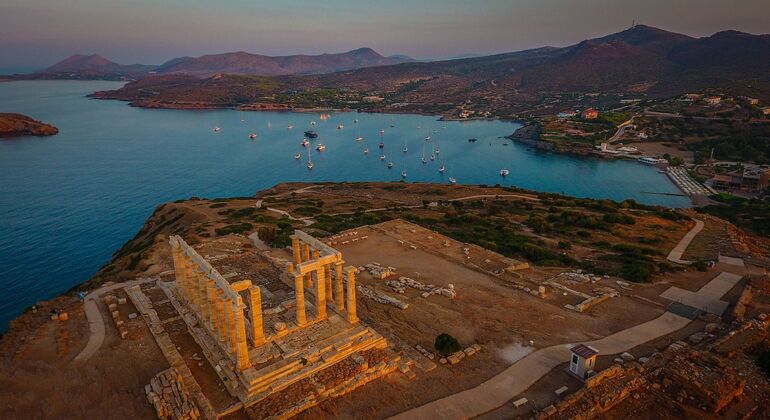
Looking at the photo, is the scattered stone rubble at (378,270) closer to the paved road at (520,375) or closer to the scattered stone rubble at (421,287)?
the scattered stone rubble at (421,287)

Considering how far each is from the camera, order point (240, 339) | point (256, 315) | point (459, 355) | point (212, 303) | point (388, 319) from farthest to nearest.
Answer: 1. point (388, 319)
2. point (212, 303)
3. point (459, 355)
4. point (256, 315)
5. point (240, 339)

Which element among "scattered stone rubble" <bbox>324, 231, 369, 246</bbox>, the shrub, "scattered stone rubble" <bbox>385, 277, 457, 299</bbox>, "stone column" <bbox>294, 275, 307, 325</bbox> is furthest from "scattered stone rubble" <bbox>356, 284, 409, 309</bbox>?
"scattered stone rubble" <bbox>324, 231, 369, 246</bbox>

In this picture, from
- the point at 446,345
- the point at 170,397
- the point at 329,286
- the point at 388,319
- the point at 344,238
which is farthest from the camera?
the point at 344,238

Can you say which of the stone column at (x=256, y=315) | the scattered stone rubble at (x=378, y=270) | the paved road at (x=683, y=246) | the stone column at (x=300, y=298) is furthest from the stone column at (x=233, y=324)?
the paved road at (x=683, y=246)

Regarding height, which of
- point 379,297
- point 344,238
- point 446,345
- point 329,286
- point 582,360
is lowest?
point 344,238

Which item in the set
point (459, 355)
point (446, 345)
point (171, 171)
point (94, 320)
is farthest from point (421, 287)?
point (171, 171)

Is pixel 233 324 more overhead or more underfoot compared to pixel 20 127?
more overhead

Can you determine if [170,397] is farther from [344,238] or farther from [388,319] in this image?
[344,238]

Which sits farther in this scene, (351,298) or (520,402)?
(351,298)

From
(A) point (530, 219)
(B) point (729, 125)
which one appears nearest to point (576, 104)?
(B) point (729, 125)
